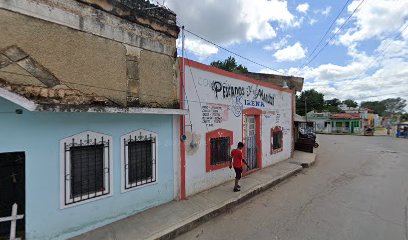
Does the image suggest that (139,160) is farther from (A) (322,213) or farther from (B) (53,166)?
(A) (322,213)

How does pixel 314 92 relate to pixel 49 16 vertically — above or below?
above

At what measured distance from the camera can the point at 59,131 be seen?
4.81 meters

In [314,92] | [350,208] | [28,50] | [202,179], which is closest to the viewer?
[28,50]

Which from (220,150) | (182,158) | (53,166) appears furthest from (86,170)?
(220,150)

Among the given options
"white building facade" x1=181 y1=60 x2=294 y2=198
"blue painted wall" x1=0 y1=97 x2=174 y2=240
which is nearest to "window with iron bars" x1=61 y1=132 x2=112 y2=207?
"blue painted wall" x1=0 y1=97 x2=174 y2=240

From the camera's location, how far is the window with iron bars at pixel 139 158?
5957mm

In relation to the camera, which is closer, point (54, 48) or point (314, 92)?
point (54, 48)

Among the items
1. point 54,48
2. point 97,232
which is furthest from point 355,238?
point 54,48

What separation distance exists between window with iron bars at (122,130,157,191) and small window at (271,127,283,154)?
7.77 meters

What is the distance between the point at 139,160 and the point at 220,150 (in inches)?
135

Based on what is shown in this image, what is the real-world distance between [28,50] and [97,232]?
363 cm

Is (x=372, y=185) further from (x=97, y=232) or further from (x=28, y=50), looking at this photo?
(x=28, y=50)

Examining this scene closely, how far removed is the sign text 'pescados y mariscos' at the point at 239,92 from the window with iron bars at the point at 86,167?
4289 millimetres

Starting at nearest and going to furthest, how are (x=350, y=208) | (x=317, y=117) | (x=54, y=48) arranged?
(x=54, y=48), (x=350, y=208), (x=317, y=117)
